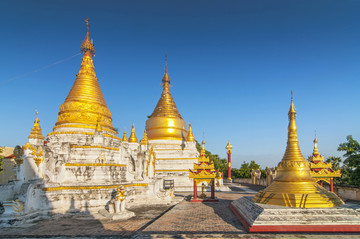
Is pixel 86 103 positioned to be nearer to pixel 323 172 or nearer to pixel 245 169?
pixel 323 172

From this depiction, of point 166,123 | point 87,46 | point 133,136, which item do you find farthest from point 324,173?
point 87,46

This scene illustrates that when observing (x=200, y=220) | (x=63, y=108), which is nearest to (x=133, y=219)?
(x=200, y=220)

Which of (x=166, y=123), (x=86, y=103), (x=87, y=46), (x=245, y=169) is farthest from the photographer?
(x=245, y=169)

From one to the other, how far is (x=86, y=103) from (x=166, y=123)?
16.4 meters

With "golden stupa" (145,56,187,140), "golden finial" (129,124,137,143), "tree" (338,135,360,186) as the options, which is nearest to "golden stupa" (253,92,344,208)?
"tree" (338,135,360,186)

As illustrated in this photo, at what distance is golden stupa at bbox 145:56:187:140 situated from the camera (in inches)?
1503

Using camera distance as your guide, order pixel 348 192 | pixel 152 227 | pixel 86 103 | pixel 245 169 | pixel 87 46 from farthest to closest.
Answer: pixel 245 169 → pixel 87 46 → pixel 86 103 → pixel 348 192 → pixel 152 227

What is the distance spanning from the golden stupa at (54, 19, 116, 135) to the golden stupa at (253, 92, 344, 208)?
15.6 metres

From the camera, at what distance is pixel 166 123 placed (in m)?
38.7

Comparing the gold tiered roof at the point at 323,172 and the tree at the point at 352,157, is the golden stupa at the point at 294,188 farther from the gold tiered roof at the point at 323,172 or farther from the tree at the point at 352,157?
the tree at the point at 352,157

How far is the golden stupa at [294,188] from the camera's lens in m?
11.0

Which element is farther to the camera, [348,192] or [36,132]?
[36,132]

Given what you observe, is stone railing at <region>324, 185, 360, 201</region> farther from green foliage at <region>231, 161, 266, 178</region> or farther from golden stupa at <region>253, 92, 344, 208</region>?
green foliage at <region>231, 161, 266, 178</region>

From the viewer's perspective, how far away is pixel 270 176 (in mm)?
33406
